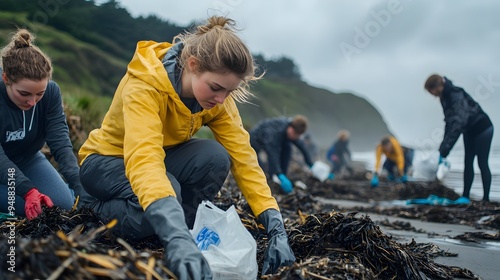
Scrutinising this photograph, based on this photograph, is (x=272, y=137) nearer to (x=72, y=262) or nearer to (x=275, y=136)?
(x=275, y=136)

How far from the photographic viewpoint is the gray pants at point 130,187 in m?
2.45

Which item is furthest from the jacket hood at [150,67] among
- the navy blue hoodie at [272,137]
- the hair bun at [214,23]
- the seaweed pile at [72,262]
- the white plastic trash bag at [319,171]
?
the white plastic trash bag at [319,171]

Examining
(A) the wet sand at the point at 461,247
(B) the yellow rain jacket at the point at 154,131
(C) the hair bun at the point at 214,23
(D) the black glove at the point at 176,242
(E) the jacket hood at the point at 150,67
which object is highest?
(C) the hair bun at the point at 214,23

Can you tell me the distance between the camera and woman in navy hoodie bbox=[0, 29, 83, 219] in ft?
9.53

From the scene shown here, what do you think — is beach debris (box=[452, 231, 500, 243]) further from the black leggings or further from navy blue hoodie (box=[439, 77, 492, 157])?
the black leggings

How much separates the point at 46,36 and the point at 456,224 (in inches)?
936

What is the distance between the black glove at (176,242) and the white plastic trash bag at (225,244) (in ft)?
0.84

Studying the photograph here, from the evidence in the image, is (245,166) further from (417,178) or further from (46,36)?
(46,36)

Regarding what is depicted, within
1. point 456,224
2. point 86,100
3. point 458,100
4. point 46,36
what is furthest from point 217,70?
point 46,36

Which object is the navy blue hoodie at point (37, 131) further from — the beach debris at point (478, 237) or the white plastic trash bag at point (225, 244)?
the beach debris at point (478, 237)

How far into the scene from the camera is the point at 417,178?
11.2 m

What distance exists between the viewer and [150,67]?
2348mm

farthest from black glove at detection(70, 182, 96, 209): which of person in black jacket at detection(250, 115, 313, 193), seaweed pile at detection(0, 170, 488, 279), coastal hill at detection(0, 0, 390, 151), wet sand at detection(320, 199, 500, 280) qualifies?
person in black jacket at detection(250, 115, 313, 193)

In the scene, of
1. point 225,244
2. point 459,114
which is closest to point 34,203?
point 225,244
